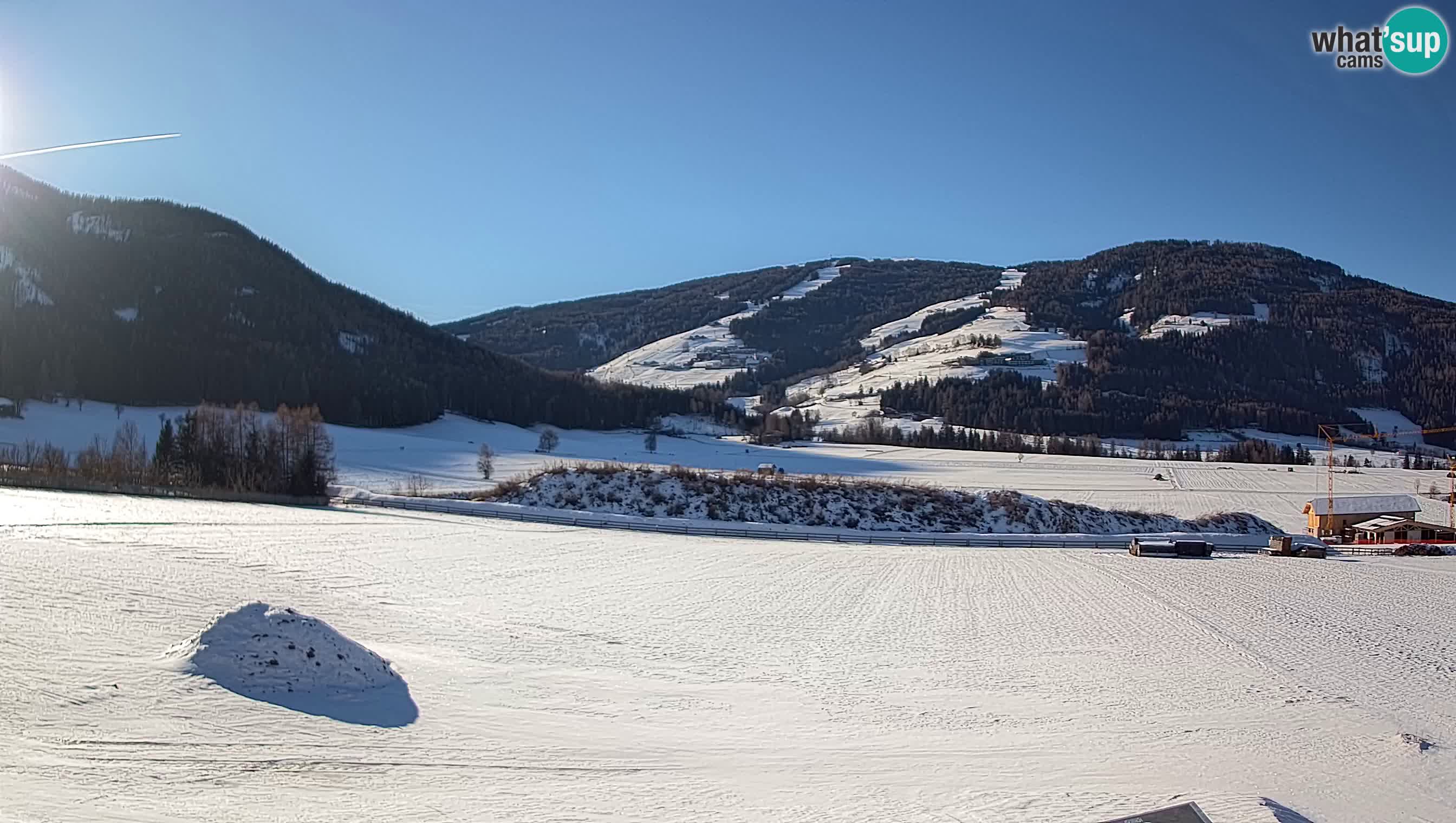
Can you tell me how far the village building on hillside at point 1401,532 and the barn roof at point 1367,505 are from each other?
6.51 feet

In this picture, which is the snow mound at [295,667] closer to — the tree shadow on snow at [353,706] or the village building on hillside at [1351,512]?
the tree shadow on snow at [353,706]

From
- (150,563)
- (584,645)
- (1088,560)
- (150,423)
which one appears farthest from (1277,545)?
(150,423)

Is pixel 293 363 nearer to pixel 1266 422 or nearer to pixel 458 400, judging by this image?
pixel 458 400

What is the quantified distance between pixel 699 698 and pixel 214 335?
128 meters

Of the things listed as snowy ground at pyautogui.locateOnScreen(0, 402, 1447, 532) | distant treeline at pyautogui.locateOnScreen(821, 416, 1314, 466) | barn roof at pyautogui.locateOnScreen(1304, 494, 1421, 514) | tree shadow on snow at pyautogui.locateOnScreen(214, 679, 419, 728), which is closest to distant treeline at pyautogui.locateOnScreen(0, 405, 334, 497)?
snowy ground at pyautogui.locateOnScreen(0, 402, 1447, 532)

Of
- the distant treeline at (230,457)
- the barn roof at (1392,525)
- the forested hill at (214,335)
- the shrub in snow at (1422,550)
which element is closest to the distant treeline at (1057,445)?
the forested hill at (214,335)

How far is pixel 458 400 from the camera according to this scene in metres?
131

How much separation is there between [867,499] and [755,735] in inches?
1699

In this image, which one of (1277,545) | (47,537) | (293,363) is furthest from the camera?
(293,363)

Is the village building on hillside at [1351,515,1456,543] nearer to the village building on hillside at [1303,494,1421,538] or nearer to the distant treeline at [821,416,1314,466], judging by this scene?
the village building on hillside at [1303,494,1421,538]

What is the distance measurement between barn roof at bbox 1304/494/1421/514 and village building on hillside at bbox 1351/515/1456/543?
6.51 feet

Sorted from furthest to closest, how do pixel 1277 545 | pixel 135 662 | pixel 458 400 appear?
1. pixel 458 400
2. pixel 1277 545
3. pixel 135 662

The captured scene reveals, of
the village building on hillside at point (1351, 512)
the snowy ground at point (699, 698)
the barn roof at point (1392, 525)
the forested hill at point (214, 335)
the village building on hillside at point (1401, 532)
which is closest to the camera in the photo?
the snowy ground at point (699, 698)

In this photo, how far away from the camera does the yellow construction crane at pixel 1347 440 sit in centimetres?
6262
